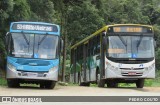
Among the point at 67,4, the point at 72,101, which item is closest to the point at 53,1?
the point at 67,4

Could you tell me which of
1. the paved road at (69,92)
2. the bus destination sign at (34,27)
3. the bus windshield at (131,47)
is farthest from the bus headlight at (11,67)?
the bus windshield at (131,47)

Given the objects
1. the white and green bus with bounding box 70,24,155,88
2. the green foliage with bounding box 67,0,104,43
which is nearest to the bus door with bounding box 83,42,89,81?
the white and green bus with bounding box 70,24,155,88

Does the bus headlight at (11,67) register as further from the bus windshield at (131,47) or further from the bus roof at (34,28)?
the bus windshield at (131,47)

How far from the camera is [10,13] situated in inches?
1027

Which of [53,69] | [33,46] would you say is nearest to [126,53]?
[53,69]

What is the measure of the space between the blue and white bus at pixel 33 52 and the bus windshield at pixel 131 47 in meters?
3.32

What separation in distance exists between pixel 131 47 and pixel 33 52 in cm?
537

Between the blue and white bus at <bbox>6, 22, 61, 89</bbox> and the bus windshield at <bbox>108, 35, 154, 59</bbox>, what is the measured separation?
3318 millimetres

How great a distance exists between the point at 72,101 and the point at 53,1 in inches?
841

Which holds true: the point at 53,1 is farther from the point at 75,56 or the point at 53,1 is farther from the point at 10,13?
the point at 10,13

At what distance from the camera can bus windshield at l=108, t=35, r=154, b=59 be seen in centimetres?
2296

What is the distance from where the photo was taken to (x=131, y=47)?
23109 millimetres

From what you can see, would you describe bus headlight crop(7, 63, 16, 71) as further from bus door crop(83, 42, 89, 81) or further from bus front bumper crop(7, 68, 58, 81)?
bus door crop(83, 42, 89, 81)

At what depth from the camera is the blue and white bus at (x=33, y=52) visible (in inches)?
798
